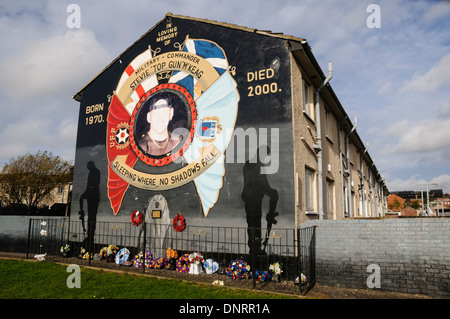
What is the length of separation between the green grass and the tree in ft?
74.4

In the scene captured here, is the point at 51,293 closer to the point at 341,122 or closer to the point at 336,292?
the point at 336,292

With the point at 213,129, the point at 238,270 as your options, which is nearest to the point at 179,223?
the point at 238,270

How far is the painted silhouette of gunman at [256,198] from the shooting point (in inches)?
342

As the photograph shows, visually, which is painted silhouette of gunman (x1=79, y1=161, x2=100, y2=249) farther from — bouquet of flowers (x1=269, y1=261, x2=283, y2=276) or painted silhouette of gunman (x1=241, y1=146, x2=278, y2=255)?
bouquet of flowers (x1=269, y1=261, x2=283, y2=276)

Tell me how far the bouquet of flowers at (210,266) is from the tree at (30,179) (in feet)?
80.7

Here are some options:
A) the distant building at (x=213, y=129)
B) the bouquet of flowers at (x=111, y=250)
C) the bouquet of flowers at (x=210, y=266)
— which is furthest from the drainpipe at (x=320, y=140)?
the bouquet of flowers at (x=111, y=250)

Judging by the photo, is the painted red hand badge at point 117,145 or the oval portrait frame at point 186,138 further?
the painted red hand badge at point 117,145

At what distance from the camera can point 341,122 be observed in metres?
15.4

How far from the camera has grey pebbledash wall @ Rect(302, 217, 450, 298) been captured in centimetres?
681

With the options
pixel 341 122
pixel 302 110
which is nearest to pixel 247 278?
pixel 302 110

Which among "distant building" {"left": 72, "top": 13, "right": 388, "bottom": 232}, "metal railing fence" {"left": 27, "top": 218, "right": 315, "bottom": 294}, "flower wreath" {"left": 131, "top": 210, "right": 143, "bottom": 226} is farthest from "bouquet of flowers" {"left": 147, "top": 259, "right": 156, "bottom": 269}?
"flower wreath" {"left": 131, "top": 210, "right": 143, "bottom": 226}

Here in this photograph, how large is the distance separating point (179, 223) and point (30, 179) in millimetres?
24221

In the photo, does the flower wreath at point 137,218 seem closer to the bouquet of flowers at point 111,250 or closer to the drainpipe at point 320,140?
the bouquet of flowers at point 111,250
